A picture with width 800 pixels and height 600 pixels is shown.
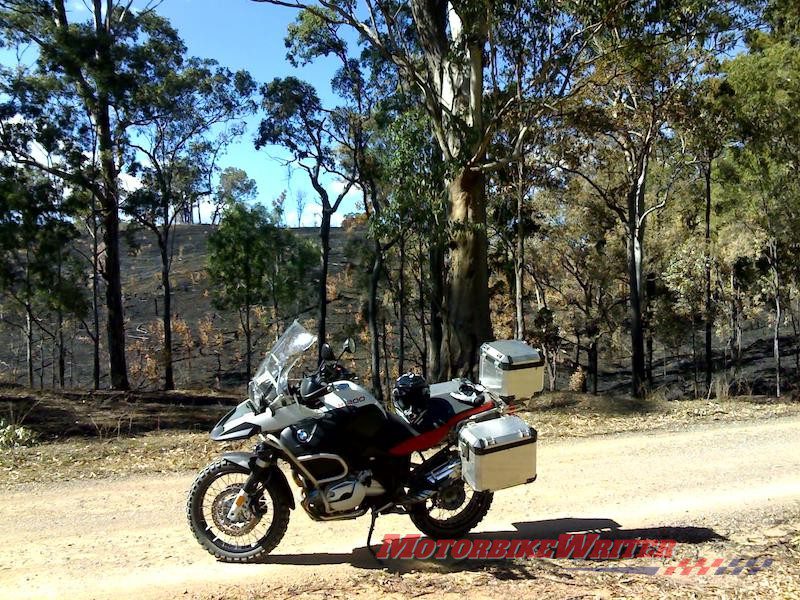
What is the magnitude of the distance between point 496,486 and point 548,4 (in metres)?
8.67

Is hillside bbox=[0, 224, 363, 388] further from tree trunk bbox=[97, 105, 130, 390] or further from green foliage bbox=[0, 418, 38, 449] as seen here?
green foliage bbox=[0, 418, 38, 449]

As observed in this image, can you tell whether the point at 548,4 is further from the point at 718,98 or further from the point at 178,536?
the point at 718,98

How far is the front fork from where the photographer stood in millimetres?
4309

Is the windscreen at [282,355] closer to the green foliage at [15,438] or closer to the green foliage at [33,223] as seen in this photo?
the green foliage at [15,438]

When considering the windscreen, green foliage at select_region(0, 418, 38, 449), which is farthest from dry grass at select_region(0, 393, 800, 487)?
the windscreen

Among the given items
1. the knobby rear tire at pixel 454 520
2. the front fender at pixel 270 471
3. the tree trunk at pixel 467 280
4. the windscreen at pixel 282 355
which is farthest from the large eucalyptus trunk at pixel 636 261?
the windscreen at pixel 282 355

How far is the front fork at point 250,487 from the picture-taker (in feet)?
14.1

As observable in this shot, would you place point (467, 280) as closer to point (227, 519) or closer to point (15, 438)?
point (15, 438)

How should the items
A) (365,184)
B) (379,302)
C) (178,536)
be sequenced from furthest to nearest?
(379,302) < (365,184) < (178,536)

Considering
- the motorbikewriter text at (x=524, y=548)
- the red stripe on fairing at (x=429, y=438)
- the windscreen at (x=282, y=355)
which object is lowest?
the motorbikewriter text at (x=524, y=548)

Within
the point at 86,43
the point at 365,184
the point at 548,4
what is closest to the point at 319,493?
the point at 548,4

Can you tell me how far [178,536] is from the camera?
4.89 metres

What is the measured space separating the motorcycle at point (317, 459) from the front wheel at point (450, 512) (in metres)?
0.05

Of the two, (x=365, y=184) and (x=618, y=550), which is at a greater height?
(x=365, y=184)
